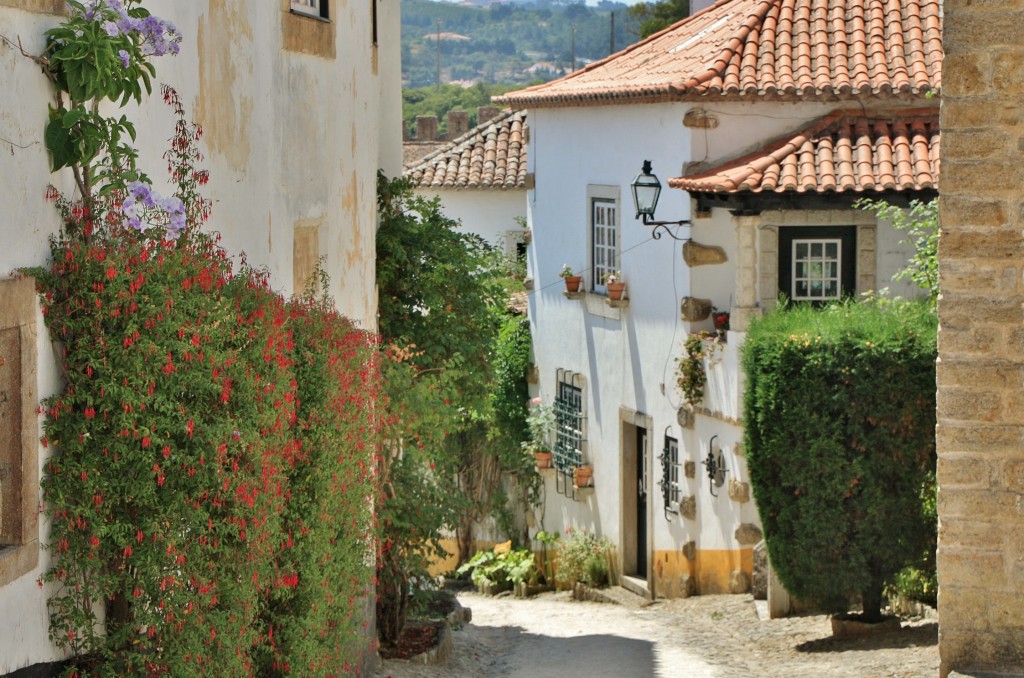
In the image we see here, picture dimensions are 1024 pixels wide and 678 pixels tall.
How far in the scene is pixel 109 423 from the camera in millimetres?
5637

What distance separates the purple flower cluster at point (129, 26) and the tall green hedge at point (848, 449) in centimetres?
819

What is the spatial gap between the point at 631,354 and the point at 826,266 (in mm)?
3408

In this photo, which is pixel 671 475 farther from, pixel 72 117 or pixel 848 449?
pixel 72 117

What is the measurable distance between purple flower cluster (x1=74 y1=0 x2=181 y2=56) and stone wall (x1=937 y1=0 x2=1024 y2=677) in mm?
3532

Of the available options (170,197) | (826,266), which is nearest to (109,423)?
(170,197)

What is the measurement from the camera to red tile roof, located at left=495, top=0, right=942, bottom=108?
16.9 m

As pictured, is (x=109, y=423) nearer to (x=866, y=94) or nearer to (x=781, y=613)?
(x=781, y=613)

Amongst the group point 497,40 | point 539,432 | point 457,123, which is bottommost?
point 539,432

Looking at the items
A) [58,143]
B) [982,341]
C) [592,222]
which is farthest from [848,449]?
[58,143]

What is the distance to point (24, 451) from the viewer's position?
17.7ft

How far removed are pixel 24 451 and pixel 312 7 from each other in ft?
18.9

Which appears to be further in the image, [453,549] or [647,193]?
[453,549]

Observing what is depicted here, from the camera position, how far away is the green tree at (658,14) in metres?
34.3

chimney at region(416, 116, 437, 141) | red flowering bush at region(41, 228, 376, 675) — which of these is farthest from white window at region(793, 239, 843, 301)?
chimney at region(416, 116, 437, 141)
